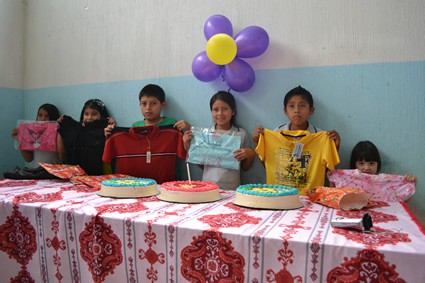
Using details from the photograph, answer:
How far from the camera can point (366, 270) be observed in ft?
3.17

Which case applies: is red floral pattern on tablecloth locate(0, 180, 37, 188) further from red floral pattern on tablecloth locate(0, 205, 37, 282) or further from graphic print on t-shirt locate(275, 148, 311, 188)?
graphic print on t-shirt locate(275, 148, 311, 188)

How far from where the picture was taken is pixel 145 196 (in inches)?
68.7

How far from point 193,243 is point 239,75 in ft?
4.77

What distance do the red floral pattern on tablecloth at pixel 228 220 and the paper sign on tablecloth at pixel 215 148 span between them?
0.90 meters

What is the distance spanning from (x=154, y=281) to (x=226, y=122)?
1416 mm

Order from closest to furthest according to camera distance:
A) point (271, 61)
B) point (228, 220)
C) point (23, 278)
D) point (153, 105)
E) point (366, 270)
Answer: point (366, 270)
point (228, 220)
point (23, 278)
point (271, 61)
point (153, 105)

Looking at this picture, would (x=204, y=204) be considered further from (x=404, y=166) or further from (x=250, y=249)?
(x=404, y=166)

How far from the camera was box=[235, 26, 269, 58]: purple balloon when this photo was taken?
2.26 m

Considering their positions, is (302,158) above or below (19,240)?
above

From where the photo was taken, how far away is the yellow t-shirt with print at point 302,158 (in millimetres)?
2031

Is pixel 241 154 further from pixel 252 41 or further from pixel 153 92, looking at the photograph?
pixel 153 92

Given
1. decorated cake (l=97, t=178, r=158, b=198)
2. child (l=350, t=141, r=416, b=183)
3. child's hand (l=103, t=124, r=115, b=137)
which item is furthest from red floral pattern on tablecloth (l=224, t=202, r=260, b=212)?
child's hand (l=103, t=124, r=115, b=137)

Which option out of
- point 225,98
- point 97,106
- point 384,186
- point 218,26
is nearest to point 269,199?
point 384,186

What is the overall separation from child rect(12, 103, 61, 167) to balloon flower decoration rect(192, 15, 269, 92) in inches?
59.1
